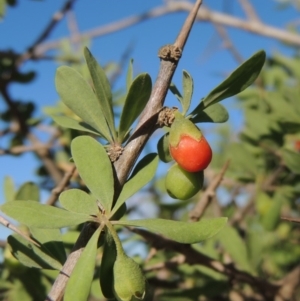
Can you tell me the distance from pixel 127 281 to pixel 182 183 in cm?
14

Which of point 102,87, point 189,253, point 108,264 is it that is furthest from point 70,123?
point 189,253

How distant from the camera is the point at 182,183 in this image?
0.63 metres

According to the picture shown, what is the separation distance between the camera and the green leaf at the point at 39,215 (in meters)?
0.55

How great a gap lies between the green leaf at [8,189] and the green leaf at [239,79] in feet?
1.59

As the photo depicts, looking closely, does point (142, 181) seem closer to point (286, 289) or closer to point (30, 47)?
point (286, 289)

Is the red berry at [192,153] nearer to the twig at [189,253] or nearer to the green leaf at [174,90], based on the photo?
the green leaf at [174,90]

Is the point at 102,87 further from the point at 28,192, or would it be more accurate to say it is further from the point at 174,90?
the point at 28,192

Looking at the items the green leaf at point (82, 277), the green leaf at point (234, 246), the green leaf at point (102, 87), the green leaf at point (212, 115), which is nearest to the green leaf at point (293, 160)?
the green leaf at point (234, 246)

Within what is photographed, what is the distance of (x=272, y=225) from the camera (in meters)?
1.29

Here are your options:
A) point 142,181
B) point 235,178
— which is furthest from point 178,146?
point 235,178

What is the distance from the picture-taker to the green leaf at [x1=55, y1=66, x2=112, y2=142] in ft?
2.13

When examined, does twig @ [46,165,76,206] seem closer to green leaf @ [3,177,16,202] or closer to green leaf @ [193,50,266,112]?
green leaf @ [3,177,16,202]

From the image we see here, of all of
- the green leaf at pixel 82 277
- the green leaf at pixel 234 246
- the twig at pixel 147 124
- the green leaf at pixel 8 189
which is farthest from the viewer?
the green leaf at pixel 234 246

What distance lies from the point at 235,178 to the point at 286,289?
1.34 feet
